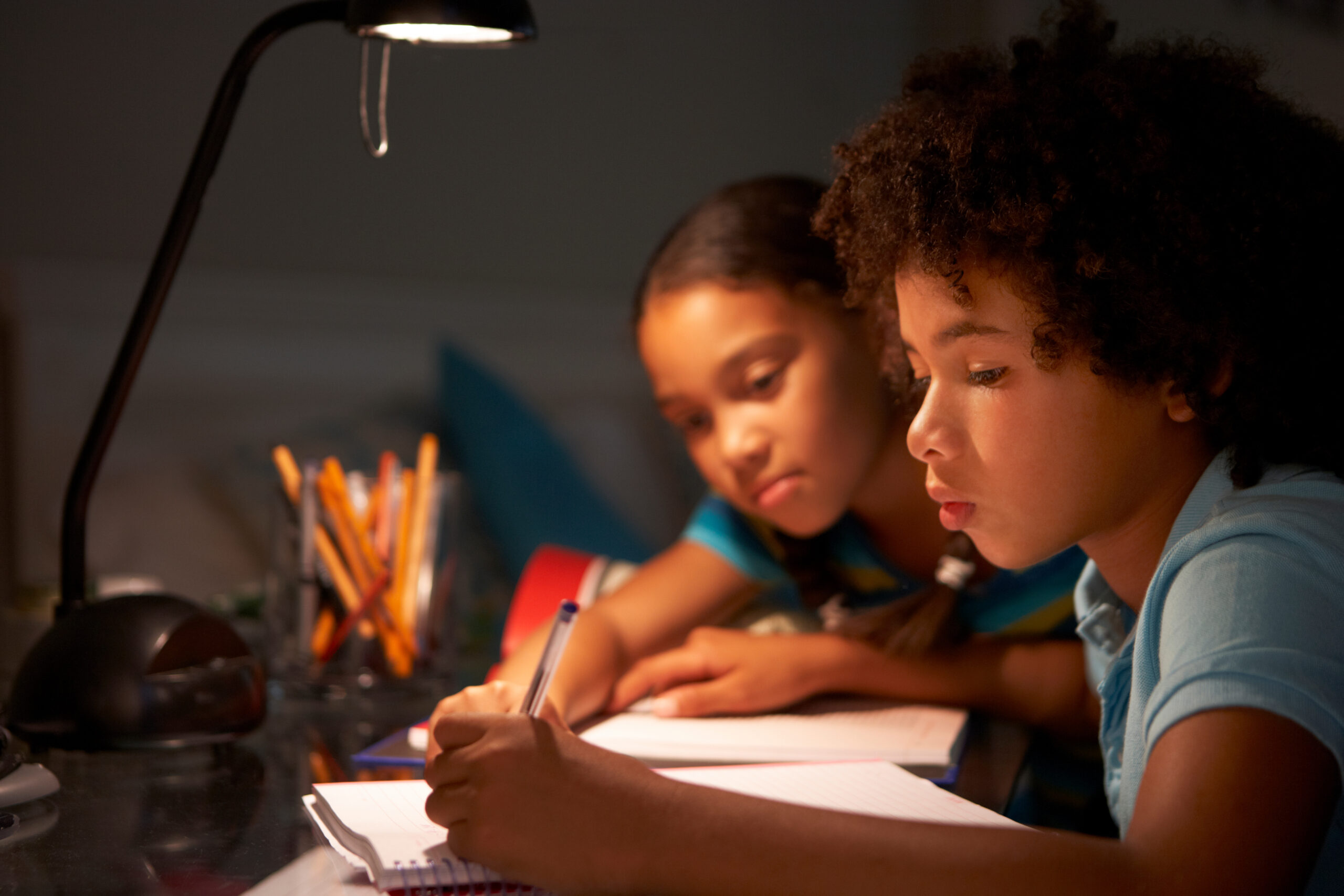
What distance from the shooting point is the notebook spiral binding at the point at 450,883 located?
0.51m

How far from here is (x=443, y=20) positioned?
757 mm

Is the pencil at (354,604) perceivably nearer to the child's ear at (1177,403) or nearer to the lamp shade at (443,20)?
the lamp shade at (443,20)

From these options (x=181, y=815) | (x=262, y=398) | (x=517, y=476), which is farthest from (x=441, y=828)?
(x=262, y=398)

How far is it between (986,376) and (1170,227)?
111mm

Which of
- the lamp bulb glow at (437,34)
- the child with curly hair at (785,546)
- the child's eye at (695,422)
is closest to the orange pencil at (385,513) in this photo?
the child with curly hair at (785,546)

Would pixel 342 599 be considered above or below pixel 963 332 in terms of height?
below

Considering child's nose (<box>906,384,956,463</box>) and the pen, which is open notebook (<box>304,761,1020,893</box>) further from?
child's nose (<box>906,384,956,463</box>)

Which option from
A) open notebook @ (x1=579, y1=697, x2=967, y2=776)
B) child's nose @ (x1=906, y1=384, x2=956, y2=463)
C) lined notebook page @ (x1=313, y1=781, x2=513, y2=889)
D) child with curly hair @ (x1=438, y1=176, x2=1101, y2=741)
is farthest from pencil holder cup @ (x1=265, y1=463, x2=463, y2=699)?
child's nose @ (x1=906, y1=384, x2=956, y2=463)

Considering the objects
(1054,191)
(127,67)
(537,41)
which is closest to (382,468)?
(1054,191)

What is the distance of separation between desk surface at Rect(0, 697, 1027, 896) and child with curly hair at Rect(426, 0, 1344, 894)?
0.14 m

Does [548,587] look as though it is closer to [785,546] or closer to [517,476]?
Result: [785,546]

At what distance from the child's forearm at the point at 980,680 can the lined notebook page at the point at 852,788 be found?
21cm

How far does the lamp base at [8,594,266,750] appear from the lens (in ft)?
2.50

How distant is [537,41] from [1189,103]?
1.52 meters
